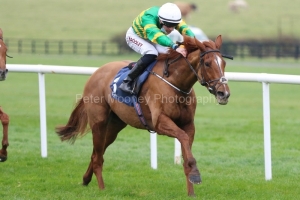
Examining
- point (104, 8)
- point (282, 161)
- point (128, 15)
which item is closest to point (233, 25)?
point (128, 15)

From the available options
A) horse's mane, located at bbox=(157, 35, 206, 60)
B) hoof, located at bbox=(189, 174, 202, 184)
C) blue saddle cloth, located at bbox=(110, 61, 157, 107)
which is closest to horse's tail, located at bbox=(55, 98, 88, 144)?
blue saddle cloth, located at bbox=(110, 61, 157, 107)

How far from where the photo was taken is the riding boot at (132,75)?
6.07 m

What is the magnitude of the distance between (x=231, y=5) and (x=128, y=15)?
1045cm

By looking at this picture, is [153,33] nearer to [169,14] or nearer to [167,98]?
[169,14]

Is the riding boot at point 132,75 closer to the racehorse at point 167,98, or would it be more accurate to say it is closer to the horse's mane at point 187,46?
the racehorse at point 167,98

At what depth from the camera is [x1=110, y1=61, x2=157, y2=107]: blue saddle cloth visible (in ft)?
19.9

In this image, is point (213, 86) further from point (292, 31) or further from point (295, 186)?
point (292, 31)

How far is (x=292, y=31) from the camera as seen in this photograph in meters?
49.3

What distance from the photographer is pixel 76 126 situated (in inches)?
280

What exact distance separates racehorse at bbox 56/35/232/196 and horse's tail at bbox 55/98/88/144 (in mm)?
37

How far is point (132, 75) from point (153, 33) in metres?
0.53

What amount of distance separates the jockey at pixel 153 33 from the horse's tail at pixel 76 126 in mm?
1044

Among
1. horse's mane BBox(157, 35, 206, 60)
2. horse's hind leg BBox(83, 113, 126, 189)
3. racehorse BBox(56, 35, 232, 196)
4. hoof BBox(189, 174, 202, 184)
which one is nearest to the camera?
hoof BBox(189, 174, 202, 184)

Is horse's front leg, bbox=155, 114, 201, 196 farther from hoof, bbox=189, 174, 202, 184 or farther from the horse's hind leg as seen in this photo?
the horse's hind leg
